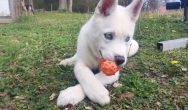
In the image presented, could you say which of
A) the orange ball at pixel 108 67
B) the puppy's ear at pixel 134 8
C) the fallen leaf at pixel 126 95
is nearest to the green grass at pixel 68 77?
the fallen leaf at pixel 126 95

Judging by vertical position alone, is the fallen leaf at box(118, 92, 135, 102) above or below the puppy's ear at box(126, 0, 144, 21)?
below

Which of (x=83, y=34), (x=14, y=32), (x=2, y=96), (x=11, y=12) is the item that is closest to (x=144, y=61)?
(x=83, y=34)

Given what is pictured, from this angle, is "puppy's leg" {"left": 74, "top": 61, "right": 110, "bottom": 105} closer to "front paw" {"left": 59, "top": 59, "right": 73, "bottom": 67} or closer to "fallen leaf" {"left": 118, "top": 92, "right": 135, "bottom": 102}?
"fallen leaf" {"left": 118, "top": 92, "right": 135, "bottom": 102}

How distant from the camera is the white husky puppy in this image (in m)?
2.88

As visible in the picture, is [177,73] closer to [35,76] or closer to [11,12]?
[35,76]

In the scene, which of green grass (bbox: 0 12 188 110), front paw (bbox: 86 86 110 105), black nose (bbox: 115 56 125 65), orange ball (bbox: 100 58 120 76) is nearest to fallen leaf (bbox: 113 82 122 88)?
green grass (bbox: 0 12 188 110)

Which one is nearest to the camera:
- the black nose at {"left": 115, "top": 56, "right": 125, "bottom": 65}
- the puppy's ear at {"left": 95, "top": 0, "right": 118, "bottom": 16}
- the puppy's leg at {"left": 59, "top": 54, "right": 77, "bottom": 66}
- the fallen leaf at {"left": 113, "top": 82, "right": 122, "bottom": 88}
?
the black nose at {"left": 115, "top": 56, "right": 125, "bottom": 65}

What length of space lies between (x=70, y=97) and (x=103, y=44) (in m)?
0.50

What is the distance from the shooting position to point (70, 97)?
2879mm

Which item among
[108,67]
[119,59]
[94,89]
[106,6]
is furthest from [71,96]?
[106,6]

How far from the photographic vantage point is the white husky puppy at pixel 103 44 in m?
2.88

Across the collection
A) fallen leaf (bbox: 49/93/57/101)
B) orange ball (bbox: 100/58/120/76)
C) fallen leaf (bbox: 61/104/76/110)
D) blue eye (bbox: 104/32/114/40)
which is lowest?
fallen leaf (bbox: 61/104/76/110)

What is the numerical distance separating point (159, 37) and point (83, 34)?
2.37 metres

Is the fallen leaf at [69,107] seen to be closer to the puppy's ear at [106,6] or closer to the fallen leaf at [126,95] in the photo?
the fallen leaf at [126,95]
